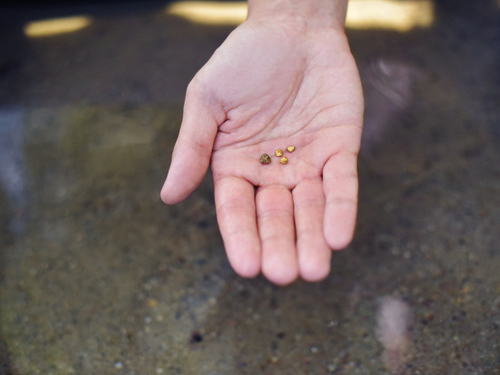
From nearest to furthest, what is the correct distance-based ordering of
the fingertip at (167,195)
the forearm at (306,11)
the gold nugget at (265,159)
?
the fingertip at (167,195)
the gold nugget at (265,159)
the forearm at (306,11)

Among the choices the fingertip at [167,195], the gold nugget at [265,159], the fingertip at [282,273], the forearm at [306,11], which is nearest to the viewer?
the fingertip at [282,273]

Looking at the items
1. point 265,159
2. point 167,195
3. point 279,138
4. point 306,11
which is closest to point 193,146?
point 167,195

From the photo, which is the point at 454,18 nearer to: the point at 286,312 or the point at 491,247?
the point at 491,247

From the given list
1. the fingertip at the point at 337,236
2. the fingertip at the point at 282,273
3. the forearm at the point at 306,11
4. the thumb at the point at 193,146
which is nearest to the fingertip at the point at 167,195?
the thumb at the point at 193,146

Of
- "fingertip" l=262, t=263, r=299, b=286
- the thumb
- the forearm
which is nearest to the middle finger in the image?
"fingertip" l=262, t=263, r=299, b=286

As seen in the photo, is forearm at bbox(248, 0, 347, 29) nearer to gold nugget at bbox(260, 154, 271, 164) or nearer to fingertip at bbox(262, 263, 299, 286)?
gold nugget at bbox(260, 154, 271, 164)

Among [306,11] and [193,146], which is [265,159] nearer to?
[193,146]

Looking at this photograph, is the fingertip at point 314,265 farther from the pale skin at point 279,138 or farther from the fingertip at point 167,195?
the fingertip at point 167,195
